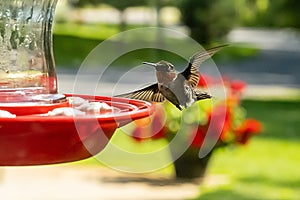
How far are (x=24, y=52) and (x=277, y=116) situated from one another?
8882mm

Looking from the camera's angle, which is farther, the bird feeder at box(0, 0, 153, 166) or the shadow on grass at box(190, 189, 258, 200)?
the shadow on grass at box(190, 189, 258, 200)

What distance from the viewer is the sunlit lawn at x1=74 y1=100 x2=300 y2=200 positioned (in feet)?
20.1

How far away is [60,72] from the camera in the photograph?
15.3m

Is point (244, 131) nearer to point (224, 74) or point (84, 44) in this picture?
point (224, 74)

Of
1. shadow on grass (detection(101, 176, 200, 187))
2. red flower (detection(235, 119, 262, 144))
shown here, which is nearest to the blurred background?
shadow on grass (detection(101, 176, 200, 187))

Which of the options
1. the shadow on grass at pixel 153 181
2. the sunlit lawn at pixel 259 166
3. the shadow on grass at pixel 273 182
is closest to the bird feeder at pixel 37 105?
the sunlit lawn at pixel 259 166

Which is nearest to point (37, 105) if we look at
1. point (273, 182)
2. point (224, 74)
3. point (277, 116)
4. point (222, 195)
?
point (222, 195)

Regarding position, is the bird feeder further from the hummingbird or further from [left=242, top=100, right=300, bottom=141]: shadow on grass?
[left=242, top=100, right=300, bottom=141]: shadow on grass

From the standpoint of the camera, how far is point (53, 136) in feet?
5.74

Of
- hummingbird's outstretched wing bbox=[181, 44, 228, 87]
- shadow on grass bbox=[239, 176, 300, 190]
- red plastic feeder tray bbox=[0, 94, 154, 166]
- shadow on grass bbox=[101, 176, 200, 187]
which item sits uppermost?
hummingbird's outstretched wing bbox=[181, 44, 228, 87]

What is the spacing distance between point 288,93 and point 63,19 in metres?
13.4

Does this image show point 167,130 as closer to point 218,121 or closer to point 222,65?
point 218,121

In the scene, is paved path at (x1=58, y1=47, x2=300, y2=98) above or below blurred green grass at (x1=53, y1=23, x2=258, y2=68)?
below

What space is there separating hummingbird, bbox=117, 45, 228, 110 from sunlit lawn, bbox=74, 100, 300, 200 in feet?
11.1
